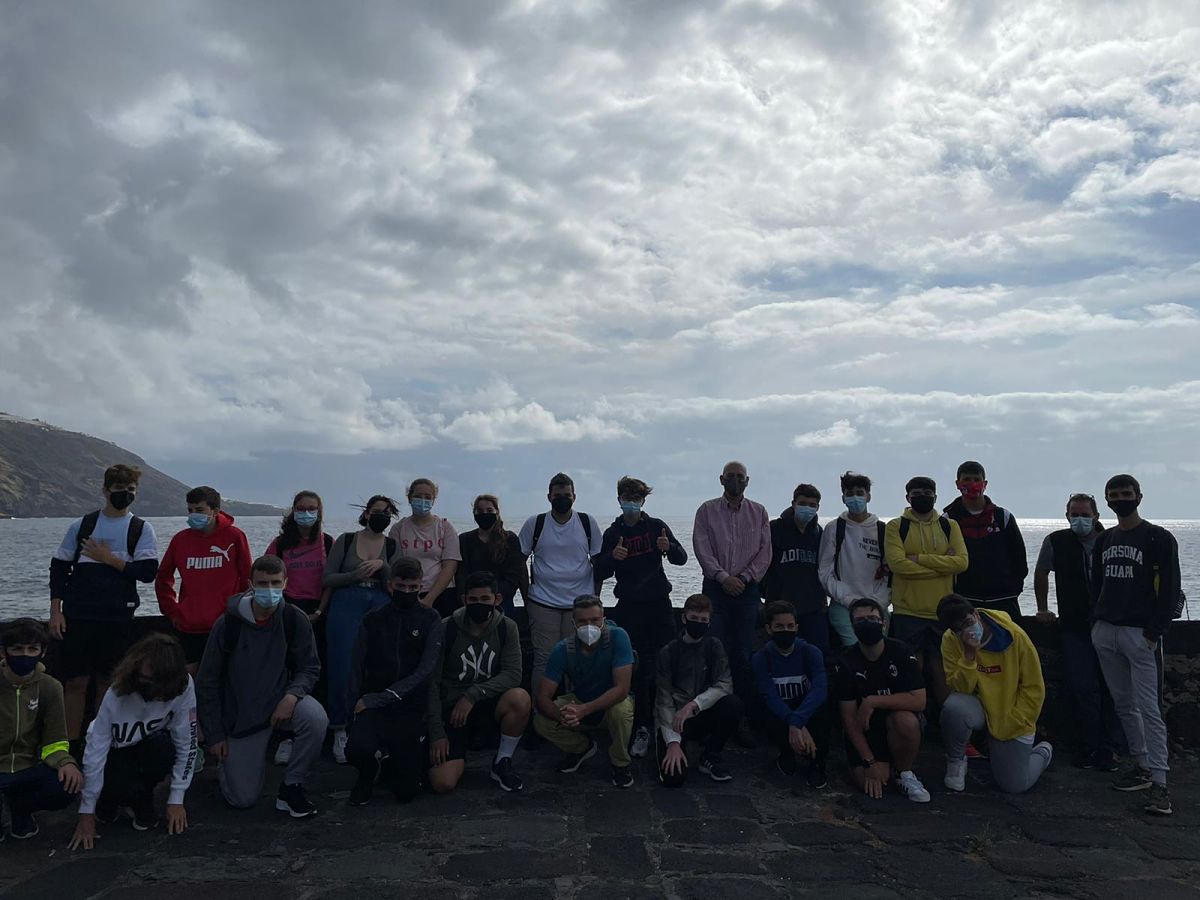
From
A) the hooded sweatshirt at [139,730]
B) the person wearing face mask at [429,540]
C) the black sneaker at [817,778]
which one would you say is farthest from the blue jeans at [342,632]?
the black sneaker at [817,778]

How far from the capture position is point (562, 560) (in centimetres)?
720

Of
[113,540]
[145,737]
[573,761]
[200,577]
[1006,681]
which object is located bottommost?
[573,761]

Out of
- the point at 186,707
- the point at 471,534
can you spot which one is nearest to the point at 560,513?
the point at 471,534

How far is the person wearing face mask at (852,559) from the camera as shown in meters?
6.91

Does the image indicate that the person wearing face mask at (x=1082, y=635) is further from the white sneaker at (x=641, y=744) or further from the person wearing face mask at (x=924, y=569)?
the white sneaker at (x=641, y=744)

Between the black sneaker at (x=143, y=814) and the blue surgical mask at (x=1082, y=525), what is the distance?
22.9 feet

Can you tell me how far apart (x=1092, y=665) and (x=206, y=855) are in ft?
21.3

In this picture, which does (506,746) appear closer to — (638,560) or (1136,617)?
Result: (638,560)

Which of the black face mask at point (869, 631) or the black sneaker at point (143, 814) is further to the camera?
the black face mask at point (869, 631)

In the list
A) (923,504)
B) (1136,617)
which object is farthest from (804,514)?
(1136,617)

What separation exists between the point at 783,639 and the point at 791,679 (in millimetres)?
303

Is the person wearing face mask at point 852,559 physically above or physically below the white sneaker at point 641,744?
above

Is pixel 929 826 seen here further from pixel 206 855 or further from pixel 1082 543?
pixel 206 855

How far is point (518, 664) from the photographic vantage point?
6.29m
